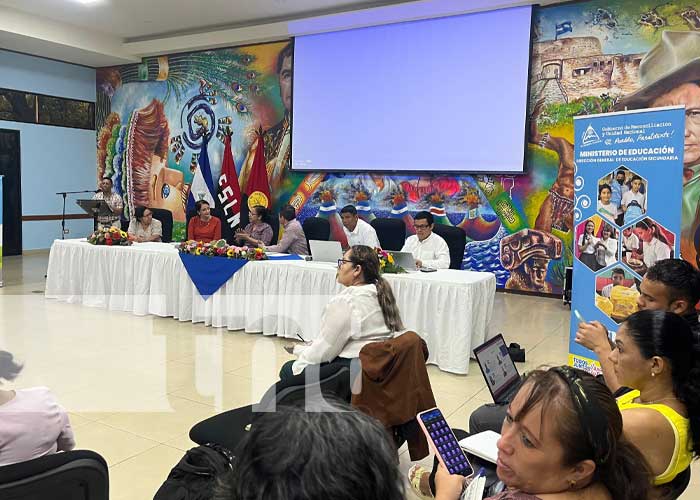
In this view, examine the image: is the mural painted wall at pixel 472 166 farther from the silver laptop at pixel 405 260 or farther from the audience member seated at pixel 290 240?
the silver laptop at pixel 405 260

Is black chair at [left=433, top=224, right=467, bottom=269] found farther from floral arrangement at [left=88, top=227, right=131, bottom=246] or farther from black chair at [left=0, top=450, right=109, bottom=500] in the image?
black chair at [left=0, top=450, right=109, bottom=500]

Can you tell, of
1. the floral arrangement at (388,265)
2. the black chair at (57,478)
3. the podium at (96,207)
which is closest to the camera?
the black chair at (57,478)

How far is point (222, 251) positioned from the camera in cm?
527

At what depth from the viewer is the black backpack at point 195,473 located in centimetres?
129

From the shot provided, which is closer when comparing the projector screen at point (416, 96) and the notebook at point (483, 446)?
the notebook at point (483, 446)

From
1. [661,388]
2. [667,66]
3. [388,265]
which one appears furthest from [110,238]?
[667,66]

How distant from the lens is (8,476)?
118 cm

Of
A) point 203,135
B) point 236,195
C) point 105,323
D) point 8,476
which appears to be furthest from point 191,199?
point 8,476

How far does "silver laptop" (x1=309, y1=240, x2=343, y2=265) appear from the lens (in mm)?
5023

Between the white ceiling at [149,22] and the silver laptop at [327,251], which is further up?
the white ceiling at [149,22]

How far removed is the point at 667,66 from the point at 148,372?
606cm

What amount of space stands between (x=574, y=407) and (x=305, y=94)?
8.05 metres

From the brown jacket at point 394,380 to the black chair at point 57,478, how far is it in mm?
1281

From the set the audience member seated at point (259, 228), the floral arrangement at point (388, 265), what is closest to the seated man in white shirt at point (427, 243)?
the floral arrangement at point (388, 265)
